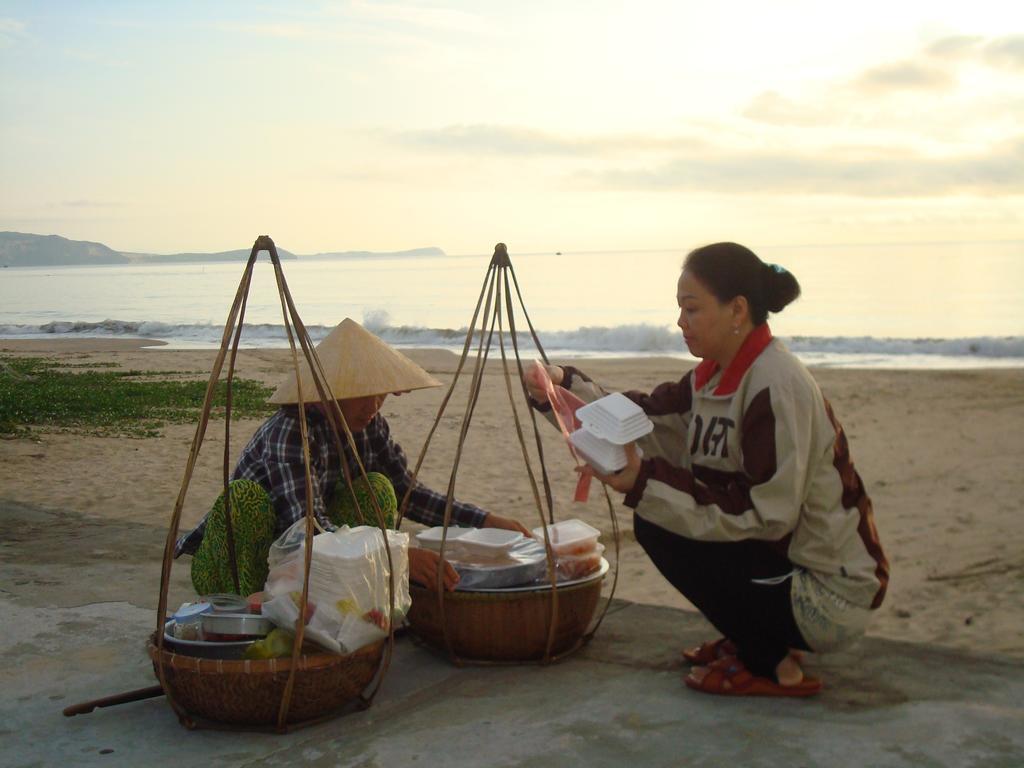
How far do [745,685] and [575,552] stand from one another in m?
0.66

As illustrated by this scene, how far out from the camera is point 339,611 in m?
2.64

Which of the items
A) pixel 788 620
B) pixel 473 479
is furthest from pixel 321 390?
pixel 473 479

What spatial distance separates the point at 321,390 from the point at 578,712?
1.06 meters

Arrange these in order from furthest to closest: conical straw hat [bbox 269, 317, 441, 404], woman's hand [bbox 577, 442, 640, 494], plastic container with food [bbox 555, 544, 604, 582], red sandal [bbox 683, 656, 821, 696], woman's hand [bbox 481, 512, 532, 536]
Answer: woman's hand [bbox 481, 512, 532, 536] → conical straw hat [bbox 269, 317, 441, 404] → plastic container with food [bbox 555, 544, 604, 582] → red sandal [bbox 683, 656, 821, 696] → woman's hand [bbox 577, 442, 640, 494]

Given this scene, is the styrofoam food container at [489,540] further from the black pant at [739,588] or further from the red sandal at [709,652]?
the red sandal at [709,652]

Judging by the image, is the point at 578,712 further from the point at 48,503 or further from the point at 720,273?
the point at 48,503

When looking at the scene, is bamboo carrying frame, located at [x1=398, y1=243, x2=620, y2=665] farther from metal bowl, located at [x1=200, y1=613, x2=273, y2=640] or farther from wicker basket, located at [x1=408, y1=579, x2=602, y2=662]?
metal bowl, located at [x1=200, y1=613, x2=273, y2=640]

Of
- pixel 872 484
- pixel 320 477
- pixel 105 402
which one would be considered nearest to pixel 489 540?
pixel 320 477

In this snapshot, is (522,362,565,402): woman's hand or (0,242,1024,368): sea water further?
(0,242,1024,368): sea water

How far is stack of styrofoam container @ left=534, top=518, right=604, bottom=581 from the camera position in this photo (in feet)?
10.3

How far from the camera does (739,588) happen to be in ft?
8.86

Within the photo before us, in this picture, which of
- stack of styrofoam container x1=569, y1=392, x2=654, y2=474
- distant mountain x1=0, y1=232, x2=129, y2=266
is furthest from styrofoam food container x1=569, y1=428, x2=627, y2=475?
distant mountain x1=0, y1=232, x2=129, y2=266

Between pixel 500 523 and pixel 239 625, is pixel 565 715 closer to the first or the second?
pixel 239 625

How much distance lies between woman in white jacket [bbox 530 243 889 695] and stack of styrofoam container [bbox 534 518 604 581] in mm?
344
